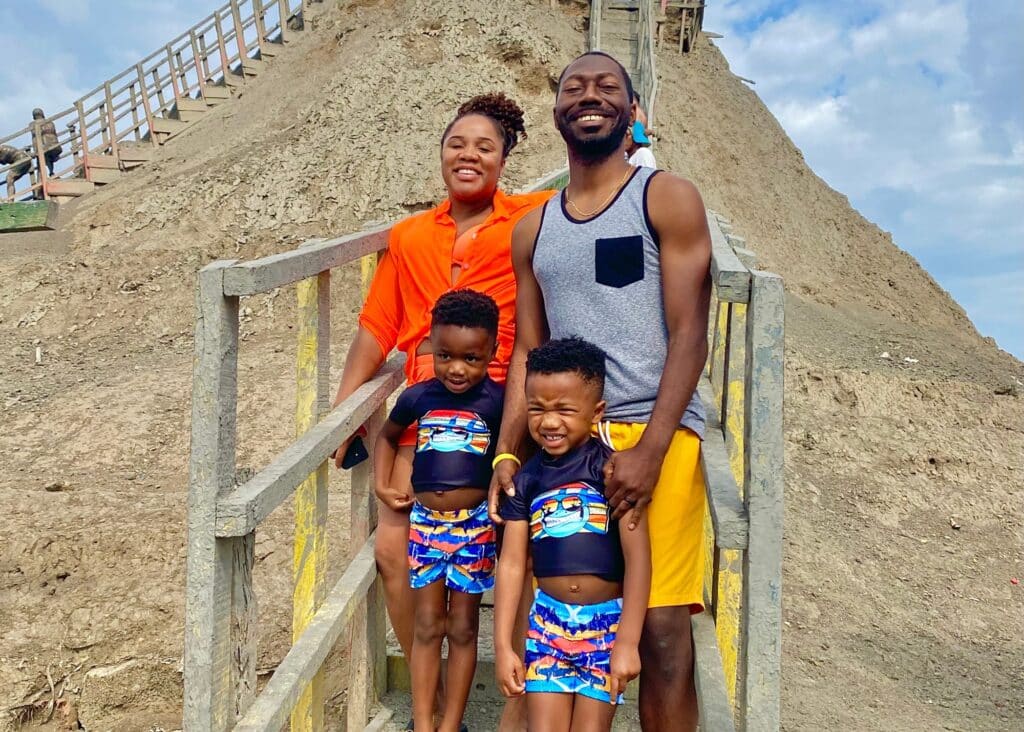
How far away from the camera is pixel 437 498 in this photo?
2.99 m

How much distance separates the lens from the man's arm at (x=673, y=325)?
245 cm

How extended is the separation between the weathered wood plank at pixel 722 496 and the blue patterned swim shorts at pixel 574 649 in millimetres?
452

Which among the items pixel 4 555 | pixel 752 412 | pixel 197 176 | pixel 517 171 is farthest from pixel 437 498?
pixel 197 176

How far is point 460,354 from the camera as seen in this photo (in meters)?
2.97

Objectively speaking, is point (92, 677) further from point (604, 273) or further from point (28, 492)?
point (604, 273)

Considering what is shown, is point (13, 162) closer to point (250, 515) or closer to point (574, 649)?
point (250, 515)

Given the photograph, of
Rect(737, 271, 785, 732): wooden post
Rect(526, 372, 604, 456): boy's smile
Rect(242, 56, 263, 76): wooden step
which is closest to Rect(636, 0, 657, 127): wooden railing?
Rect(242, 56, 263, 76): wooden step

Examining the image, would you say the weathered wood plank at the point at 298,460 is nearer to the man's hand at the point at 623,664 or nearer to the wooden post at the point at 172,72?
the man's hand at the point at 623,664

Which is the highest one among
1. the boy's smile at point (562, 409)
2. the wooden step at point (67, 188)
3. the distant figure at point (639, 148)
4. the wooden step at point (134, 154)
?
the wooden step at point (134, 154)

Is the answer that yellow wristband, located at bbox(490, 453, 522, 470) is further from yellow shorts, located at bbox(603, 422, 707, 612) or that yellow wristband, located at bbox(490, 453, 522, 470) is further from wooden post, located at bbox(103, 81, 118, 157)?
wooden post, located at bbox(103, 81, 118, 157)

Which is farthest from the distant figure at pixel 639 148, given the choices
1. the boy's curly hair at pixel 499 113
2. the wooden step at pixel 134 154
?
the wooden step at pixel 134 154

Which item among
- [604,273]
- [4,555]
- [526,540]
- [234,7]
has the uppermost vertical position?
[234,7]

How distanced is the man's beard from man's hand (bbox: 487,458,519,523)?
928mm

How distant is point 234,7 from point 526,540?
55.9 feet
